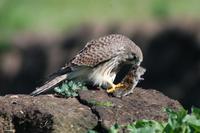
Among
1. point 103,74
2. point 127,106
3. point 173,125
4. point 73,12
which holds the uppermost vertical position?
point 173,125

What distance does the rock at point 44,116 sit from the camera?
9.47m

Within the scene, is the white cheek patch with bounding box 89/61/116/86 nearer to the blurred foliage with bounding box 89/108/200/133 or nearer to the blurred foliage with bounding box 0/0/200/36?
the blurred foliage with bounding box 89/108/200/133

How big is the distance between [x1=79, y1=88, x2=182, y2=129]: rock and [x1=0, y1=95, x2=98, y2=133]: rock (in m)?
0.11

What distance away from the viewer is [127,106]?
996cm

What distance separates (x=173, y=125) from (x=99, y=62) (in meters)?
3.14

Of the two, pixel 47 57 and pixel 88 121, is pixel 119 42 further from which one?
pixel 47 57

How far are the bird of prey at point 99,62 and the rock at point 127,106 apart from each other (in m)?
1.22

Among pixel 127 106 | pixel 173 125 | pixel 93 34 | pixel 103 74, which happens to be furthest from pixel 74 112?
pixel 93 34

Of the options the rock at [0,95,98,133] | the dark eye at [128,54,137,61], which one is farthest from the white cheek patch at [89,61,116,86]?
the rock at [0,95,98,133]

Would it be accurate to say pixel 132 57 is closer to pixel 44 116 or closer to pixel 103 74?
pixel 103 74

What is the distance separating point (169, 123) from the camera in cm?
891

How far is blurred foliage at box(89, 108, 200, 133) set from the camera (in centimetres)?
886

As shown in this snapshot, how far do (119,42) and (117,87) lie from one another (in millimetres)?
1332

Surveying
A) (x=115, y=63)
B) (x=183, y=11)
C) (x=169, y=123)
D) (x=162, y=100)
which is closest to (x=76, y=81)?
(x=115, y=63)
